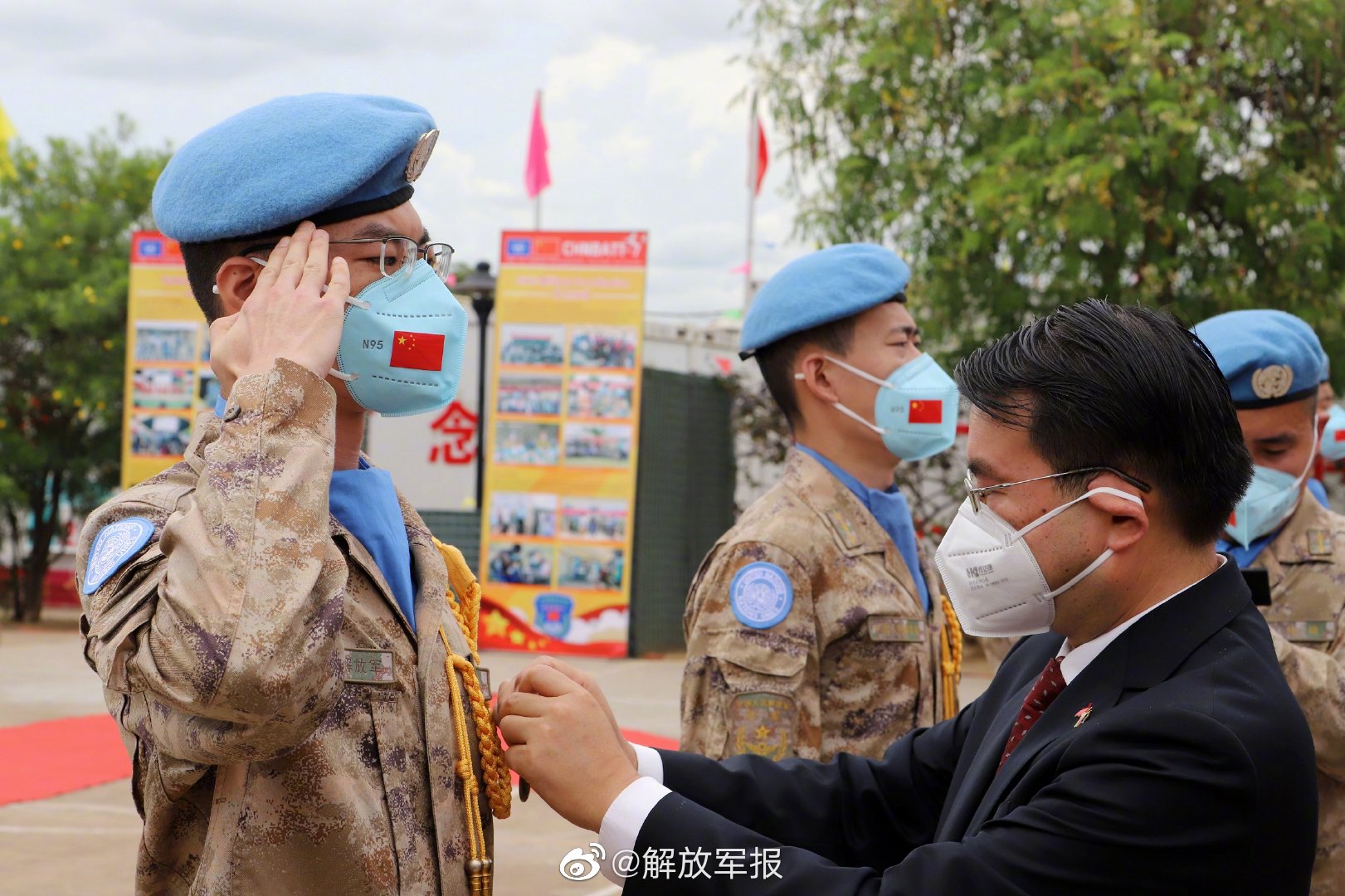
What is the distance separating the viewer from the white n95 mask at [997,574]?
1.92m

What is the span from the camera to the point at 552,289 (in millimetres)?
11211

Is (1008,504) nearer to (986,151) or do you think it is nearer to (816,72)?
(986,151)

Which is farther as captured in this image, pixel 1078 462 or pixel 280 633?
pixel 1078 462

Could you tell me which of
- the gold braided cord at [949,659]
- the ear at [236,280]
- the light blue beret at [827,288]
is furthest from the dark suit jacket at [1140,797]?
the light blue beret at [827,288]

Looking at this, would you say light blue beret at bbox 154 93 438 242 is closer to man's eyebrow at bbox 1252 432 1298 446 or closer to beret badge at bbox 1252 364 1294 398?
beret badge at bbox 1252 364 1294 398

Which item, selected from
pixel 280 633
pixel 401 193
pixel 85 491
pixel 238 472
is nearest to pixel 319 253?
pixel 401 193

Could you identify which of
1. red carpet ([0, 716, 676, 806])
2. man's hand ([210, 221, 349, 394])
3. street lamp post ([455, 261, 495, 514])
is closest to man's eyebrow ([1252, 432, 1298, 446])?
man's hand ([210, 221, 349, 394])

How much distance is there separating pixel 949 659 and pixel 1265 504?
0.86m

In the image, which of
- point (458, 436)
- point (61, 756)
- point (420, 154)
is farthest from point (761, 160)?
point (420, 154)

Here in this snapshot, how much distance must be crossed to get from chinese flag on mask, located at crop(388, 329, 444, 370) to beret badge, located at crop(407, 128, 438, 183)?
0.24 m

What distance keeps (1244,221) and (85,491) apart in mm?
11862

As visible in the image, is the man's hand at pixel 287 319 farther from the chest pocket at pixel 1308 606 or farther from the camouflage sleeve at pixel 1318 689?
the chest pocket at pixel 1308 606

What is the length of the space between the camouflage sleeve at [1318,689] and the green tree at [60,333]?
13.1m

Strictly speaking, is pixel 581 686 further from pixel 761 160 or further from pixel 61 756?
pixel 761 160
